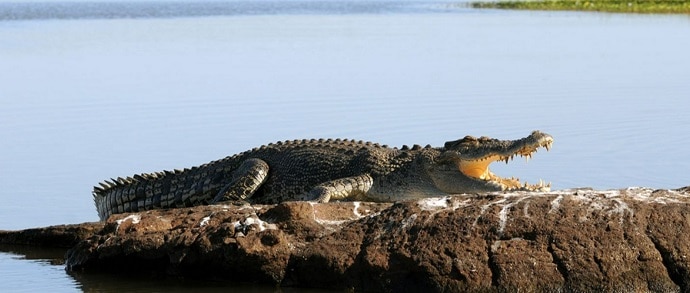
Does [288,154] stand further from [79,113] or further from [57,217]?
[79,113]

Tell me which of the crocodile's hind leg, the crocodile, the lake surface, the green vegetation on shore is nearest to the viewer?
the crocodile

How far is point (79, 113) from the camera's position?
17875 millimetres

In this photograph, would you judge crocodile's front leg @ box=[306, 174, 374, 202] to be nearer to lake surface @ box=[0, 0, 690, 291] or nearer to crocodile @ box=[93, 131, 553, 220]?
crocodile @ box=[93, 131, 553, 220]

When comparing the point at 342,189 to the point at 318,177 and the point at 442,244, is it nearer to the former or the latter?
the point at 318,177

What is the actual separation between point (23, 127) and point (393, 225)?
9509 millimetres

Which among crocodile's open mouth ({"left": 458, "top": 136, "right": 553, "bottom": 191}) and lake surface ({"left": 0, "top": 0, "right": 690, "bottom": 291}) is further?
lake surface ({"left": 0, "top": 0, "right": 690, "bottom": 291})

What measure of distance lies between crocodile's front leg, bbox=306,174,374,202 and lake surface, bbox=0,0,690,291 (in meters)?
2.11

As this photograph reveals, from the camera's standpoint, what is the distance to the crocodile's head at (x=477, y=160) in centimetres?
992

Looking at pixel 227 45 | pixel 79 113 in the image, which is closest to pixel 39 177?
pixel 79 113

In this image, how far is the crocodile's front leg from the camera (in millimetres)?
10312

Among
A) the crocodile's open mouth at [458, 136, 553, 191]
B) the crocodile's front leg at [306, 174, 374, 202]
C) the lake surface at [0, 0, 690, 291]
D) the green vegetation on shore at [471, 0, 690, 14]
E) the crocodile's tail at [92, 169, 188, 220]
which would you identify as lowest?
the green vegetation on shore at [471, 0, 690, 14]

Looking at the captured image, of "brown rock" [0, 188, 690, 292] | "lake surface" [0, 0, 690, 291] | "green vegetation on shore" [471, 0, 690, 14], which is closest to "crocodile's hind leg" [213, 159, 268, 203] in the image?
"lake surface" [0, 0, 690, 291]

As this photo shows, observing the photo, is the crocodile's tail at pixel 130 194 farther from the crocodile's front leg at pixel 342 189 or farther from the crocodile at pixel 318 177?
the crocodile's front leg at pixel 342 189

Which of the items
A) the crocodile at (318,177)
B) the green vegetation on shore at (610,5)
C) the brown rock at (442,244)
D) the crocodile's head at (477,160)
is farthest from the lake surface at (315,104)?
the green vegetation on shore at (610,5)
